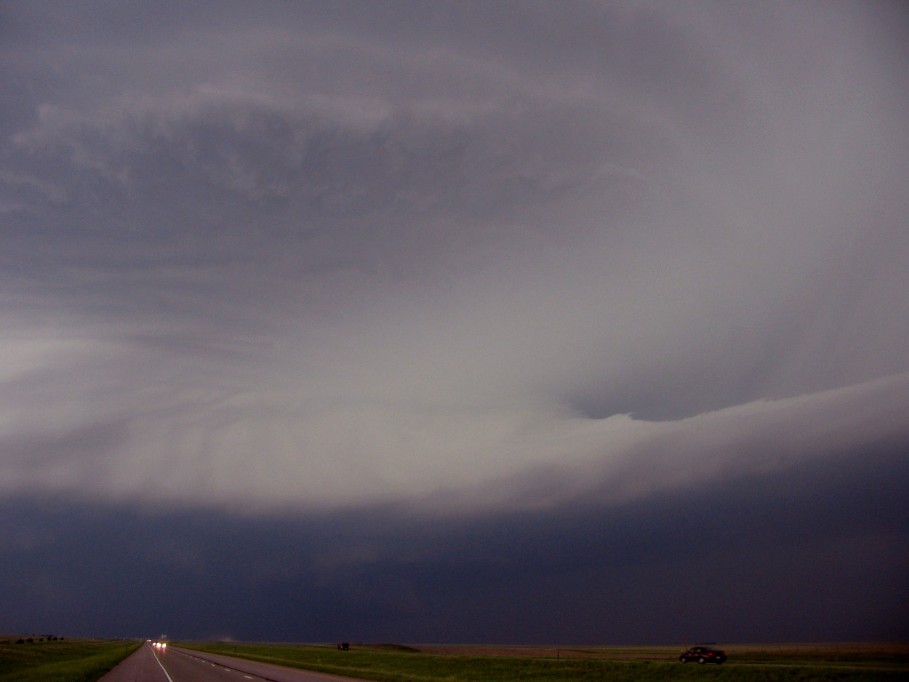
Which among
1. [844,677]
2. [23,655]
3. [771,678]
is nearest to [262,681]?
[771,678]

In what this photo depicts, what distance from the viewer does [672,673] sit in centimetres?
5188

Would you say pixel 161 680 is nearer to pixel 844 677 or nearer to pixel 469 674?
pixel 469 674

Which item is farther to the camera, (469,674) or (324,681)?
(469,674)

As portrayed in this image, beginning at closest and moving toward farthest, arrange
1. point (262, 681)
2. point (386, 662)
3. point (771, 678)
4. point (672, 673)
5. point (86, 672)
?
point (771, 678)
point (262, 681)
point (672, 673)
point (86, 672)
point (386, 662)

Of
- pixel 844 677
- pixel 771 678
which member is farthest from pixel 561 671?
pixel 844 677

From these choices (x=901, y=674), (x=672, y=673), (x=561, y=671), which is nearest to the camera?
(x=901, y=674)

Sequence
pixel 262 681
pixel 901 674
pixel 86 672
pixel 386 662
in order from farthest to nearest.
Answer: pixel 386 662, pixel 86 672, pixel 262 681, pixel 901 674

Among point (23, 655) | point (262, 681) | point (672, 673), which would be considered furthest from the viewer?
point (23, 655)

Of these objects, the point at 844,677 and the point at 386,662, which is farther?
the point at 386,662

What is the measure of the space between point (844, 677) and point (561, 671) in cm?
2097

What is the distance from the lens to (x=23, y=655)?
95.6 m

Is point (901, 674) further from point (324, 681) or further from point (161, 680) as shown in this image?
point (161, 680)

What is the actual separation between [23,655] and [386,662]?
47.9 meters

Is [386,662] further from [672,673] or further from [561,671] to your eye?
[672,673]
